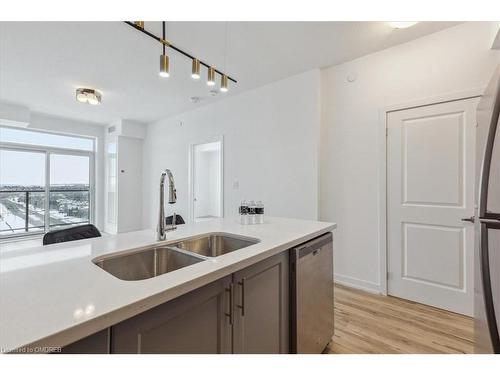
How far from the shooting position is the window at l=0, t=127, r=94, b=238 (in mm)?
4816

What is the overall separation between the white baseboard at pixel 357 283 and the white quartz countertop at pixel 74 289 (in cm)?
190

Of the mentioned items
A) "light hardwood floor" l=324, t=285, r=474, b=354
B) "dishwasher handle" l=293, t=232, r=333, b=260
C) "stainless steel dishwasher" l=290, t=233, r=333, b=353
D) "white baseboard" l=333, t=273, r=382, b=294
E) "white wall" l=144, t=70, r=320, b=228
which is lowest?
"light hardwood floor" l=324, t=285, r=474, b=354

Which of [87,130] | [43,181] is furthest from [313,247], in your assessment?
[87,130]

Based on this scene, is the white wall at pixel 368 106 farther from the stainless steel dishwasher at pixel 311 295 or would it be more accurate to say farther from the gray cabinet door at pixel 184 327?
the gray cabinet door at pixel 184 327

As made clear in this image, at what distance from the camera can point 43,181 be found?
17.0 feet

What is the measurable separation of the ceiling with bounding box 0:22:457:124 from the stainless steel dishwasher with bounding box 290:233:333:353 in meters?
1.97

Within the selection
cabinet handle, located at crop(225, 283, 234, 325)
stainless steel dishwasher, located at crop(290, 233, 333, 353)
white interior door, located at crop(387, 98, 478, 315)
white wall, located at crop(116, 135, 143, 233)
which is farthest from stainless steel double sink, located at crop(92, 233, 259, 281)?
white wall, located at crop(116, 135, 143, 233)

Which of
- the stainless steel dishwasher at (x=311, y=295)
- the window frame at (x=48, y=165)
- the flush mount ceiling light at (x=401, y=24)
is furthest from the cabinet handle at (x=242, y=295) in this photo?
the window frame at (x=48, y=165)

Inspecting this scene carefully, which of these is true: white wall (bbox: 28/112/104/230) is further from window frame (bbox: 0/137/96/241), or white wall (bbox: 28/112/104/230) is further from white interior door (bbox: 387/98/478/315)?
white interior door (bbox: 387/98/478/315)

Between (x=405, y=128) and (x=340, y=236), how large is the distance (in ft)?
4.42
